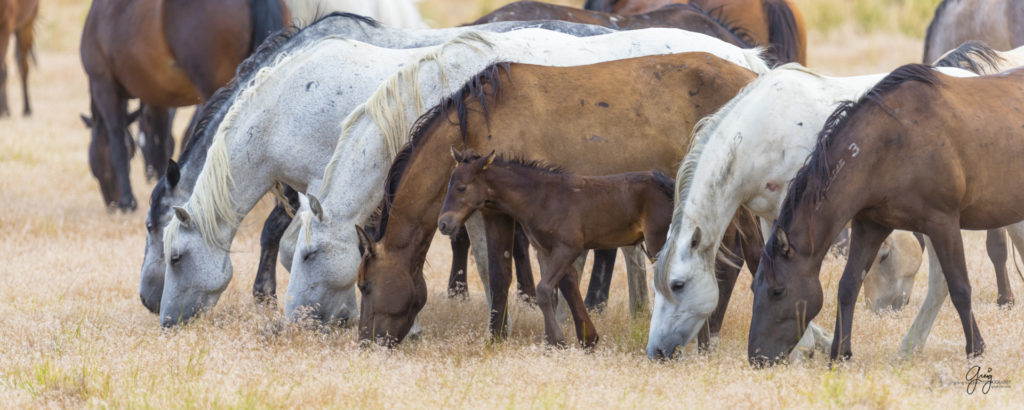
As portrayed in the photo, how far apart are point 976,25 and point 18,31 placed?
1255cm

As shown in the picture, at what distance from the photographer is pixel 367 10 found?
846 centimetres

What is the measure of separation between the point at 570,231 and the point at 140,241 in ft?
16.0

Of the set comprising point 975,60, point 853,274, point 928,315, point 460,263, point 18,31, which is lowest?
point 18,31

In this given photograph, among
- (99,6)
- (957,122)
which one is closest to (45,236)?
(99,6)

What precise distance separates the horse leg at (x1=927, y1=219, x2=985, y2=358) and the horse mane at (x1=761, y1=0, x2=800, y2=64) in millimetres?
5057

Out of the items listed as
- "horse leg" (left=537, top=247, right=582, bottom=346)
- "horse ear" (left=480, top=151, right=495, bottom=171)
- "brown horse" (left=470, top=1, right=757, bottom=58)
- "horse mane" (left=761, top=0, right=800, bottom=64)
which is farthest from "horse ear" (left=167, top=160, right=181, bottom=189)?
"horse mane" (left=761, top=0, right=800, bottom=64)

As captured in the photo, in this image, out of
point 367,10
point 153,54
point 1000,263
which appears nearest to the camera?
point 1000,263

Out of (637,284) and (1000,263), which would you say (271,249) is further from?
(1000,263)

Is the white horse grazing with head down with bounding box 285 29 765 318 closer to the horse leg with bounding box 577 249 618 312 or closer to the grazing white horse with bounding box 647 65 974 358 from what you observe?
the grazing white horse with bounding box 647 65 974 358

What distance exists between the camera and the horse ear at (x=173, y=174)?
5.88 metres

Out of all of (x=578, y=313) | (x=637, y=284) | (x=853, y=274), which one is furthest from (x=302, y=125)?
(x=853, y=274)

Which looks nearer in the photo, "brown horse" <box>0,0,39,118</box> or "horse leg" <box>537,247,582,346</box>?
"horse leg" <box>537,247,582,346</box>

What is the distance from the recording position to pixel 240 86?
19.9ft

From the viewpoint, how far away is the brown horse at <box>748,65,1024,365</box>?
440 centimetres
